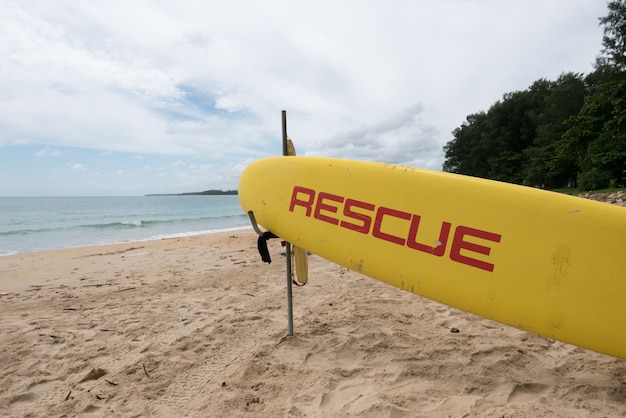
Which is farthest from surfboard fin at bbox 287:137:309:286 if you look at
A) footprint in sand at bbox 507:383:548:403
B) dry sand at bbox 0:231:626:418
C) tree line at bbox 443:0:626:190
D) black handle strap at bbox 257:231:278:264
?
tree line at bbox 443:0:626:190

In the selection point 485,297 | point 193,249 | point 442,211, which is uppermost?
point 442,211

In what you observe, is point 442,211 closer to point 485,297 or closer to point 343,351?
point 485,297

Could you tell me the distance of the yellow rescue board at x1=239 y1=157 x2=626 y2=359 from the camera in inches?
57.3

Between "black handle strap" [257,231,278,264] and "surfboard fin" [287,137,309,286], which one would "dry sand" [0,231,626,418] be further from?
"black handle strap" [257,231,278,264]

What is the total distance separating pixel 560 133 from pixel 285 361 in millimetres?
27431

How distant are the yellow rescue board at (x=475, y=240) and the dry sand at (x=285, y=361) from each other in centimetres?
39

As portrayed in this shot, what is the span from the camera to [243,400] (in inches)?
64.8

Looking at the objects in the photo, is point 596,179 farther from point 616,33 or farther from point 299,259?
point 299,259

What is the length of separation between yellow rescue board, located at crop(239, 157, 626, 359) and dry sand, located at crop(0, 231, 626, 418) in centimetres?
39

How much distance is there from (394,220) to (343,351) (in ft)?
2.99

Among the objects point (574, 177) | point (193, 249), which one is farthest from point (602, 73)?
point (193, 249)

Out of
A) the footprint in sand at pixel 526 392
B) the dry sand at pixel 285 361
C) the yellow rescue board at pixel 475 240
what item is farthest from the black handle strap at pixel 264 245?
the footprint in sand at pixel 526 392

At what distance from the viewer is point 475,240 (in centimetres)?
165

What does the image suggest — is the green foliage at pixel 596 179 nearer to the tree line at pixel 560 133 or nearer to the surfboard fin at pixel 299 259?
the tree line at pixel 560 133
